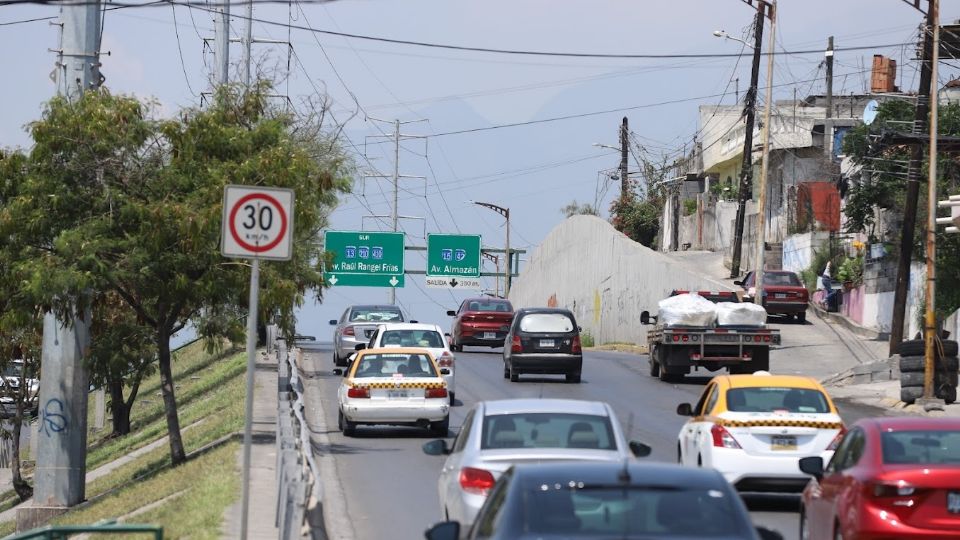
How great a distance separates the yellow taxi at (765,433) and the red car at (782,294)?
110ft

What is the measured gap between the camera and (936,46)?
3256 centimetres

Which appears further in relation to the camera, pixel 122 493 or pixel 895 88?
Answer: pixel 895 88

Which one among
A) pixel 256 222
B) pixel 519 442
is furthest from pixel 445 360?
pixel 519 442

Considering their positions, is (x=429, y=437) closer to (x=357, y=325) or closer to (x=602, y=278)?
(x=357, y=325)

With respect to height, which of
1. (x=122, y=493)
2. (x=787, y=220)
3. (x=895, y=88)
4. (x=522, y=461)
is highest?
(x=895, y=88)

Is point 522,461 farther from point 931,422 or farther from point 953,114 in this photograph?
point 953,114

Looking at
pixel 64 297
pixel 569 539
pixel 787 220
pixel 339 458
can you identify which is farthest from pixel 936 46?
pixel 787 220

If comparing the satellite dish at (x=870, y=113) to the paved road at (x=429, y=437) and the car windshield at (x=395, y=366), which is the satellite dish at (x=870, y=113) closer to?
the paved road at (x=429, y=437)

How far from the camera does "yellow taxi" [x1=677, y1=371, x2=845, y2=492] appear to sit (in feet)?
52.2

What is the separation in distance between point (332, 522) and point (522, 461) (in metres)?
4.57

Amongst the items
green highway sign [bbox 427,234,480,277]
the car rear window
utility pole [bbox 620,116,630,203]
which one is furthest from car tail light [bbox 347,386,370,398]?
utility pole [bbox 620,116,630,203]

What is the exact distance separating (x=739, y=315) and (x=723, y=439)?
2001cm

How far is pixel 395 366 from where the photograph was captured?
24.8 metres

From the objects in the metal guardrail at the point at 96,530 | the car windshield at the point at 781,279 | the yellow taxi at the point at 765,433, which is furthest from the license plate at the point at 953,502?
the car windshield at the point at 781,279
